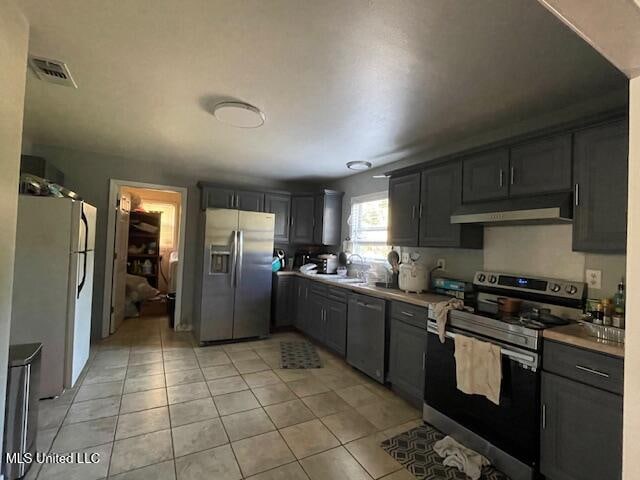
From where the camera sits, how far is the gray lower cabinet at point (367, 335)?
2764 millimetres

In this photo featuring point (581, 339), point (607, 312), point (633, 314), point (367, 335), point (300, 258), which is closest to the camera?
point (633, 314)

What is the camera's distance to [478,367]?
1.90 meters

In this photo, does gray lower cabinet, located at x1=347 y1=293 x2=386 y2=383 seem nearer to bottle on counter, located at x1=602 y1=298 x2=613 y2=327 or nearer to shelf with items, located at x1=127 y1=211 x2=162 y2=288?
bottle on counter, located at x1=602 y1=298 x2=613 y2=327

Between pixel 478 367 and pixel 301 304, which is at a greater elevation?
pixel 478 367

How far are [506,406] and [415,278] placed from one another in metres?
1.24

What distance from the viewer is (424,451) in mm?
1937

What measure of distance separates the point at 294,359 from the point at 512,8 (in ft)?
11.0

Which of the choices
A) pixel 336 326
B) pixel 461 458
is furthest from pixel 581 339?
pixel 336 326

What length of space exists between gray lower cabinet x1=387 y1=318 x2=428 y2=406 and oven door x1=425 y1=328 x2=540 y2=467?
22 cm

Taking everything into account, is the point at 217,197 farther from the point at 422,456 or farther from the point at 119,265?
the point at 422,456

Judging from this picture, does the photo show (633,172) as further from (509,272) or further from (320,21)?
(509,272)

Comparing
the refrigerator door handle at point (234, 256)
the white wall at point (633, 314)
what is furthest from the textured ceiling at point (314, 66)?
the refrigerator door handle at point (234, 256)

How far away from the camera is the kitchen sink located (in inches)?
57.6

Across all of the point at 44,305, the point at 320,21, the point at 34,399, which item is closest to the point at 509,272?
the point at 320,21
